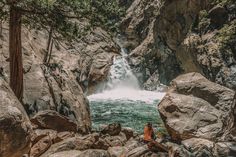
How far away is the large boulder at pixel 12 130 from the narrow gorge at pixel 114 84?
0.09ft

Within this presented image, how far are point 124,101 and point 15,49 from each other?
22886 millimetres

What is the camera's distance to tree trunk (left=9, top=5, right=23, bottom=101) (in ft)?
57.0

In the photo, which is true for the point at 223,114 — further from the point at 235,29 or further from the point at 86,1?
the point at 86,1

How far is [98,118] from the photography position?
3091cm

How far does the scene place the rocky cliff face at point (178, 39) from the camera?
120 feet

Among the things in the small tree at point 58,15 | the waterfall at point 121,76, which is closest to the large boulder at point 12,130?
the small tree at point 58,15

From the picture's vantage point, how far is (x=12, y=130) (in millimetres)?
11203

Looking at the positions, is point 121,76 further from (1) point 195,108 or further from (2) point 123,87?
(1) point 195,108

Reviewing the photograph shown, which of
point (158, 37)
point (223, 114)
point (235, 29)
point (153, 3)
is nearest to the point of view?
point (235, 29)

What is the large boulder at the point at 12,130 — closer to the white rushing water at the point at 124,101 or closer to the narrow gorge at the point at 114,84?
the narrow gorge at the point at 114,84

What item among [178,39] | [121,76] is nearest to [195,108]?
[178,39]

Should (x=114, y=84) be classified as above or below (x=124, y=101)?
above

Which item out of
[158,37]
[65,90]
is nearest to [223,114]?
[65,90]

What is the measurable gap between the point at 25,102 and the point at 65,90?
3.38 metres
